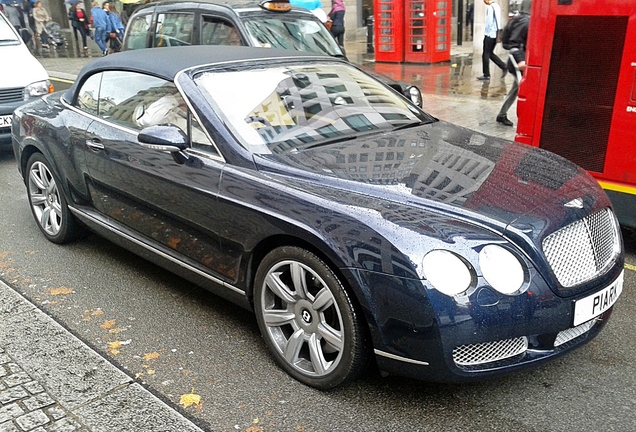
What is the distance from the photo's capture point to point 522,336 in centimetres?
282

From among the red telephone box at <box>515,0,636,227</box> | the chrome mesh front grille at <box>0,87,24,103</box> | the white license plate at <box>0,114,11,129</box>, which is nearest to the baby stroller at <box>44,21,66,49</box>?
the chrome mesh front grille at <box>0,87,24,103</box>

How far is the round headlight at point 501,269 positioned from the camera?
9.07 feet

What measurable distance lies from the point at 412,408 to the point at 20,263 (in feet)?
11.1

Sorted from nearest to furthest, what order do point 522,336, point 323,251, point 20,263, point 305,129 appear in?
1. point 522,336
2. point 323,251
3. point 305,129
4. point 20,263

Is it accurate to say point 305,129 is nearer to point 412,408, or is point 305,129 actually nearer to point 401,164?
point 401,164

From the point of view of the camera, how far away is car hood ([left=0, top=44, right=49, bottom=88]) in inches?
325

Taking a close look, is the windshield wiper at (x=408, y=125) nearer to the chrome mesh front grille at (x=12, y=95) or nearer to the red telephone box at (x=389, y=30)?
the chrome mesh front grille at (x=12, y=95)

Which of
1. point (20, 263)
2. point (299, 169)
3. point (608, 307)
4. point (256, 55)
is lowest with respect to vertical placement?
point (20, 263)

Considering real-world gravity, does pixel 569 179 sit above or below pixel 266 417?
above

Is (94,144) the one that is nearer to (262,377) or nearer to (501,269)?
(262,377)

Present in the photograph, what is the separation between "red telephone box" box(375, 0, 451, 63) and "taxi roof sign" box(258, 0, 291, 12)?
8319 mm

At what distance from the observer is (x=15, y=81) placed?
27.1ft

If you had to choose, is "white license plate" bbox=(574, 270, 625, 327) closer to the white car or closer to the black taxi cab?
the black taxi cab

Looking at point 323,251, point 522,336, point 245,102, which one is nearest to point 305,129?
point 245,102
